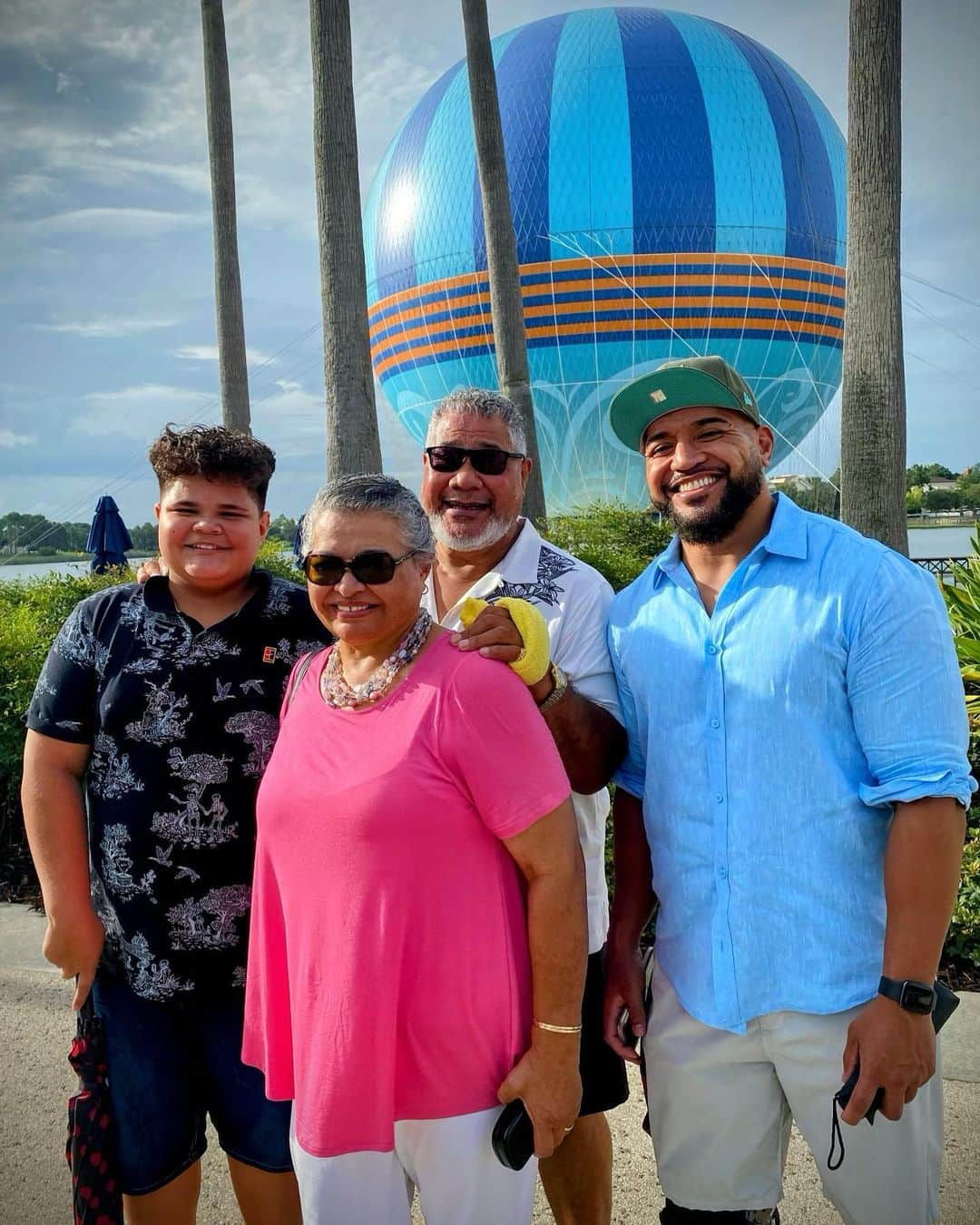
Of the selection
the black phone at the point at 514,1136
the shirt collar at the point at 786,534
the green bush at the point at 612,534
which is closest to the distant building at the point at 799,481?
the green bush at the point at 612,534

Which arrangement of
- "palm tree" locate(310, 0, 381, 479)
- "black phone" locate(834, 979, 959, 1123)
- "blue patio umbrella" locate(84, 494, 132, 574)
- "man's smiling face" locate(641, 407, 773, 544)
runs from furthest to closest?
"blue patio umbrella" locate(84, 494, 132, 574) → "palm tree" locate(310, 0, 381, 479) → "man's smiling face" locate(641, 407, 773, 544) → "black phone" locate(834, 979, 959, 1123)

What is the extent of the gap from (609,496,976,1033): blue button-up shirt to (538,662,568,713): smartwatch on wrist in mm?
281

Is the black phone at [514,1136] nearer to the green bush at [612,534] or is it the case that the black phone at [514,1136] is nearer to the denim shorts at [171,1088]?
the denim shorts at [171,1088]

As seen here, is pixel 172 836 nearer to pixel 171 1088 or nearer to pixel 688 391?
pixel 171 1088

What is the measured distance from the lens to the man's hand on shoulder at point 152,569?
2818 mm

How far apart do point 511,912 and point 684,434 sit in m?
1.35

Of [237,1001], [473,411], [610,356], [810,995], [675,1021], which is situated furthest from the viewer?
[610,356]

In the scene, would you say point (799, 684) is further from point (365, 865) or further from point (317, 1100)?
point (317, 1100)

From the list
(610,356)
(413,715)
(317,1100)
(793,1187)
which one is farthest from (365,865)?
(610,356)

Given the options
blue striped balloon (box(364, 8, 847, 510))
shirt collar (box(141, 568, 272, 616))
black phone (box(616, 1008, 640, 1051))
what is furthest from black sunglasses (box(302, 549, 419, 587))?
blue striped balloon (box(364, 8, 847, 510))

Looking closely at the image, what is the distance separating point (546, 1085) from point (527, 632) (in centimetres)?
97

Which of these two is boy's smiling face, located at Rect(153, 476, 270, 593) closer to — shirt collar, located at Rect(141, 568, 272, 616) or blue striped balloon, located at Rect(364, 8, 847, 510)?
shirt collar, located at Rect(141, 568, 272, 616)

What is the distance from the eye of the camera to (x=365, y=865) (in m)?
1.99

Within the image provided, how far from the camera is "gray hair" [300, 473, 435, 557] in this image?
2.23 m
